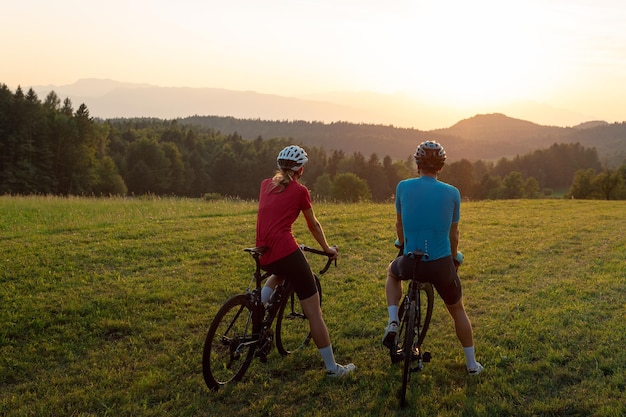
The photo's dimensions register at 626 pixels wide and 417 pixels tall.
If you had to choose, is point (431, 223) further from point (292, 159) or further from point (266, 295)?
point (266, 295)

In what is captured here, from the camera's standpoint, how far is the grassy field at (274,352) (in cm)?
545

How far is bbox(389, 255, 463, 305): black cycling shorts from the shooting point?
530 cm

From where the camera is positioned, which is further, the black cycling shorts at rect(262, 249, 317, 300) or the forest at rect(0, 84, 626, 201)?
the forest at rect(0, 84, 626, 201)

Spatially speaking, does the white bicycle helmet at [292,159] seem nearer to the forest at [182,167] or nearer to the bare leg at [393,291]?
the bare leg at [393,291]

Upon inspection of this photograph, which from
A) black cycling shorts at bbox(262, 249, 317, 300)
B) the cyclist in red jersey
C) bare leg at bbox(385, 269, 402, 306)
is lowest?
bare leg at bbox(385, 269, 402, 306)

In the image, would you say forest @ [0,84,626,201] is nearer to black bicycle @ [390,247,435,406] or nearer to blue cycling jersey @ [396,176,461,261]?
black bicycle @ [390,247,435,406]

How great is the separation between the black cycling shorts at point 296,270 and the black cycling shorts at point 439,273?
3.41 ft

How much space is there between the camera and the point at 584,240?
1627cm

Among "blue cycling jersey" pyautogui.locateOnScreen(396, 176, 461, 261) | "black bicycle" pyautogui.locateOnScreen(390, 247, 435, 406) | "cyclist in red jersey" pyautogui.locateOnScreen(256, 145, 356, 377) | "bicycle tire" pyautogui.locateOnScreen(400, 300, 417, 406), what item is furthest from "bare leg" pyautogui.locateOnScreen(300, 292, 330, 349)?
"blue cycling jersey" pyautogui.locateOnScreen(396, 176, 461, 261)

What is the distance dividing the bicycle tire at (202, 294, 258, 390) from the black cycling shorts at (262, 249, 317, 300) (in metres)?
0.53

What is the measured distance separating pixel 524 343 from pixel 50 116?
2892 inches

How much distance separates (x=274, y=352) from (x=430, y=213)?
3093 mm

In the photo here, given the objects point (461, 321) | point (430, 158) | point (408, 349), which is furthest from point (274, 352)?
point (430, 158)

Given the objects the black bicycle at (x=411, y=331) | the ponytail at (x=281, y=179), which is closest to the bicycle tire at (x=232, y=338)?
the ponytail at (x=281, y=179)
